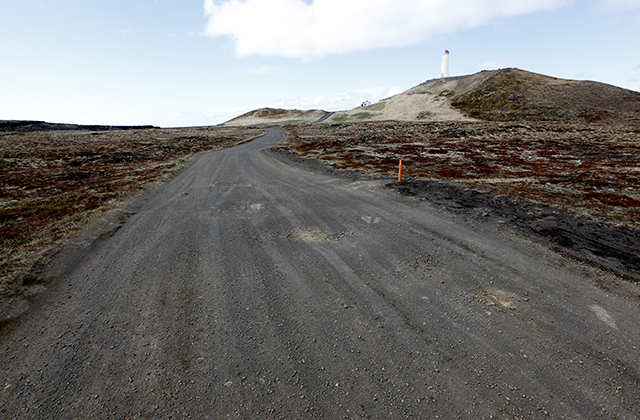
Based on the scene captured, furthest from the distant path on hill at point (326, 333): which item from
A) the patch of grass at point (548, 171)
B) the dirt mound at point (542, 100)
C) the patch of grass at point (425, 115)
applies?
the patch of grass at point (425, 115)

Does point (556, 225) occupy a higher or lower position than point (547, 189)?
lower

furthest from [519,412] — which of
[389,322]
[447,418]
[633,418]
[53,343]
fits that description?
[53,343]

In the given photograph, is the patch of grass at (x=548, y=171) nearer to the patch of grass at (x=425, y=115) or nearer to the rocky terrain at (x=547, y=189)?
the rocky terrain at (x=547, y=189)

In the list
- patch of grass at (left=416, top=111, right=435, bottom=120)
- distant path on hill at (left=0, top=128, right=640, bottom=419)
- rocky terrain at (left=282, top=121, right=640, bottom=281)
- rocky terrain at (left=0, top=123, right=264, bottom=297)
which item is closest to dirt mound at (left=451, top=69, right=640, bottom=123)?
patch of grass at (left=416, top=111, right=435, bottom=120)

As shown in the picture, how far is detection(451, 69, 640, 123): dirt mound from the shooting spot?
222 feet

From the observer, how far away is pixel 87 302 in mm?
6102

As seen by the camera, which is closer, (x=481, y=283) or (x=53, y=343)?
(x=53, y=343)

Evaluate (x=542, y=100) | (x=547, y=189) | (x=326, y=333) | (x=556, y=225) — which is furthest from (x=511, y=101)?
(x=326, y=333)

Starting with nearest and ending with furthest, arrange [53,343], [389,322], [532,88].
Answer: [53,343] → [389,322] → [532,88]

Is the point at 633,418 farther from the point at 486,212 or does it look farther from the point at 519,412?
the point at 486,212

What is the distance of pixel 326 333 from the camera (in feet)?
16.8

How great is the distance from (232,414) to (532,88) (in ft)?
371

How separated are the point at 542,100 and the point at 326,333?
330 feet

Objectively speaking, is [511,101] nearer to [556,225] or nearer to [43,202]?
[556,225]
